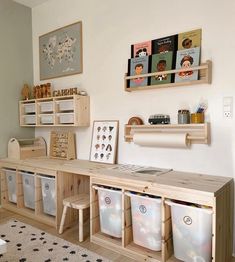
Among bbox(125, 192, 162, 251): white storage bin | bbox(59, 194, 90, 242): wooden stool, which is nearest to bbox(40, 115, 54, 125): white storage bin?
bbox(59, 194, 90, 242): wooden stool

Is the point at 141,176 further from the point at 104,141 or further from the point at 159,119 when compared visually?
the point at 104,141

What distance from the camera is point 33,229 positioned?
2.42 m

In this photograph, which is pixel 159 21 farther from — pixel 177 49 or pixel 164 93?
pixel 164 93

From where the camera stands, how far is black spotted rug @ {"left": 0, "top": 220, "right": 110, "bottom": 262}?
1923 millimetres

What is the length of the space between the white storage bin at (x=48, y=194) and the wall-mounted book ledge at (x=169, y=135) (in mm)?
931

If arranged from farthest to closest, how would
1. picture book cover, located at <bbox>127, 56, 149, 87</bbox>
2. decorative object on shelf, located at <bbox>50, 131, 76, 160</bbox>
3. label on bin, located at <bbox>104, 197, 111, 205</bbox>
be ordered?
decorative object on shelf, located at <bbox>50, 131, 76, 160</bbox> < picture book cover, located at <bbox>127, 56, 149, 87</bbox> < label on bin, located at <bbox>104, 197, 111, 205</bbox>

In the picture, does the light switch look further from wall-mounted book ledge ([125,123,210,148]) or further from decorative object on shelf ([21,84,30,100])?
decorative object on shelf ([21,84,30,100])

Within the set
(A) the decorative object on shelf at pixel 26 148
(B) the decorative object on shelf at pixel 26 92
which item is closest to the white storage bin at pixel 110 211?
(A) the decorative object on shelf at pixel 26 148

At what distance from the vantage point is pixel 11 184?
2936mm

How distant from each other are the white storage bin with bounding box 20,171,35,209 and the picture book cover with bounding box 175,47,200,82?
186 centimetres

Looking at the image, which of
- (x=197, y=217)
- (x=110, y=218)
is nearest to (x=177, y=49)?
(x=197, y=217)

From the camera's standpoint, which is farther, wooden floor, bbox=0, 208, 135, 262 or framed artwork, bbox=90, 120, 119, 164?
framed artwork, bbox=90, 120, 119, 164

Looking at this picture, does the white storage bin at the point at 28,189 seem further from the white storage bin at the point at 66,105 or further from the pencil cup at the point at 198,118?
the pencil cup at the point at 198,118

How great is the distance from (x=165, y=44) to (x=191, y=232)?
1.55m
